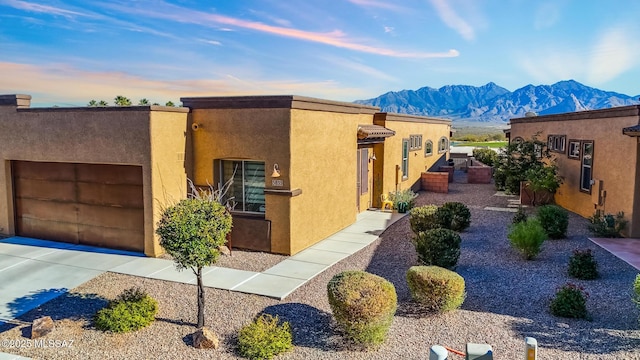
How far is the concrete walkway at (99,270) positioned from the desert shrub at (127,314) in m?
1.61

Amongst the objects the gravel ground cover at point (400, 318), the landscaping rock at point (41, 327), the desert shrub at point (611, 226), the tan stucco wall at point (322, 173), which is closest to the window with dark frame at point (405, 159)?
the tan stucco wall at point (322, 173)

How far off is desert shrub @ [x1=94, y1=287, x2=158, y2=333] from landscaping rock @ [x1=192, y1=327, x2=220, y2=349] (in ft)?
3.87

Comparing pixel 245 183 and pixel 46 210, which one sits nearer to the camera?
pixel 245 183

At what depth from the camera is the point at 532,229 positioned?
11500mm

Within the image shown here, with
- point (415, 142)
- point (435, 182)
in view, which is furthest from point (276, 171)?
point (435, 182)

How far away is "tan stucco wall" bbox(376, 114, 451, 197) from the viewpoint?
62.3 feet

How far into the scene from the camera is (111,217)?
1252cm

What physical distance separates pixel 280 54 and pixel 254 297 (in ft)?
51.6

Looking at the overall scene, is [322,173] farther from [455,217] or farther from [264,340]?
[264,340]

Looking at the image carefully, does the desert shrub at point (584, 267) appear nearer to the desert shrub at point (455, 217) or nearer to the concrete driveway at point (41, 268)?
the desert shrub at point (455, 217)

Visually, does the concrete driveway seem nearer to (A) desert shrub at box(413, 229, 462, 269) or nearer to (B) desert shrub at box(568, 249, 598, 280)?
(A) desert shrub at box(413, 229, 462, 269)

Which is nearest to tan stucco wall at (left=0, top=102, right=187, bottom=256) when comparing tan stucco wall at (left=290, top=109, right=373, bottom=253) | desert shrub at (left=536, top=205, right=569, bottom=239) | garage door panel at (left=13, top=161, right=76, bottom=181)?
garage door panel at (left=13, top=161, right=76, bottom=181)

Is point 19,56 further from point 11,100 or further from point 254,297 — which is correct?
point 254,297

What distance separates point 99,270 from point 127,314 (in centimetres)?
343
